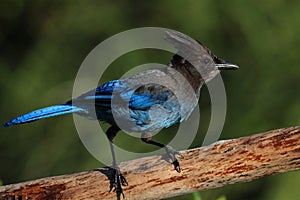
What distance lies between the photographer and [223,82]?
242 inches

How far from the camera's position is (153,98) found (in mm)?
4293

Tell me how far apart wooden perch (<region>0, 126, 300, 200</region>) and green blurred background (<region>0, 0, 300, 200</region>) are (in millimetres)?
2131

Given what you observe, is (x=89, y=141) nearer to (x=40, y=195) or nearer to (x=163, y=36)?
(x=163, y=36)

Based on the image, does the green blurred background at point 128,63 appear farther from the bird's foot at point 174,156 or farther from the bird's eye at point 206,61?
the bird's foot at point 174,156

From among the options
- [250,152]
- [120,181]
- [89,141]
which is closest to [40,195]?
[120,181]

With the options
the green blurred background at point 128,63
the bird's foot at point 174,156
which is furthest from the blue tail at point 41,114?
the green blurred background at point 128,63

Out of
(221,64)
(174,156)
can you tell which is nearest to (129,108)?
(174,156)

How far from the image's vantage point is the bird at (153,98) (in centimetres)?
420

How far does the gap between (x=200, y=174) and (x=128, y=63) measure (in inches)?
107

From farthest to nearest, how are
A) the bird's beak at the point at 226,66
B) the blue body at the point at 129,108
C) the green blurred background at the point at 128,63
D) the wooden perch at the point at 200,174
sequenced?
1. the green blurred background at the point at 128,63
2. the bird's beak at the point at 226,66
3. the blue body at the point at 129,108
4. the wooden perch at the point at 200,174

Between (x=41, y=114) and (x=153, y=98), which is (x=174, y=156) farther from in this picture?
(x=41, y=114)

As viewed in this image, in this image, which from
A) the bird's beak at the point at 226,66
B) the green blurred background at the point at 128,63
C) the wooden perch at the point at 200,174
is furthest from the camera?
the green blurred background at the point at 128,63

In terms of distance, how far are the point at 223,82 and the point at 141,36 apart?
2.72ft

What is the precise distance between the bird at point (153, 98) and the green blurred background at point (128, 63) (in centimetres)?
174
